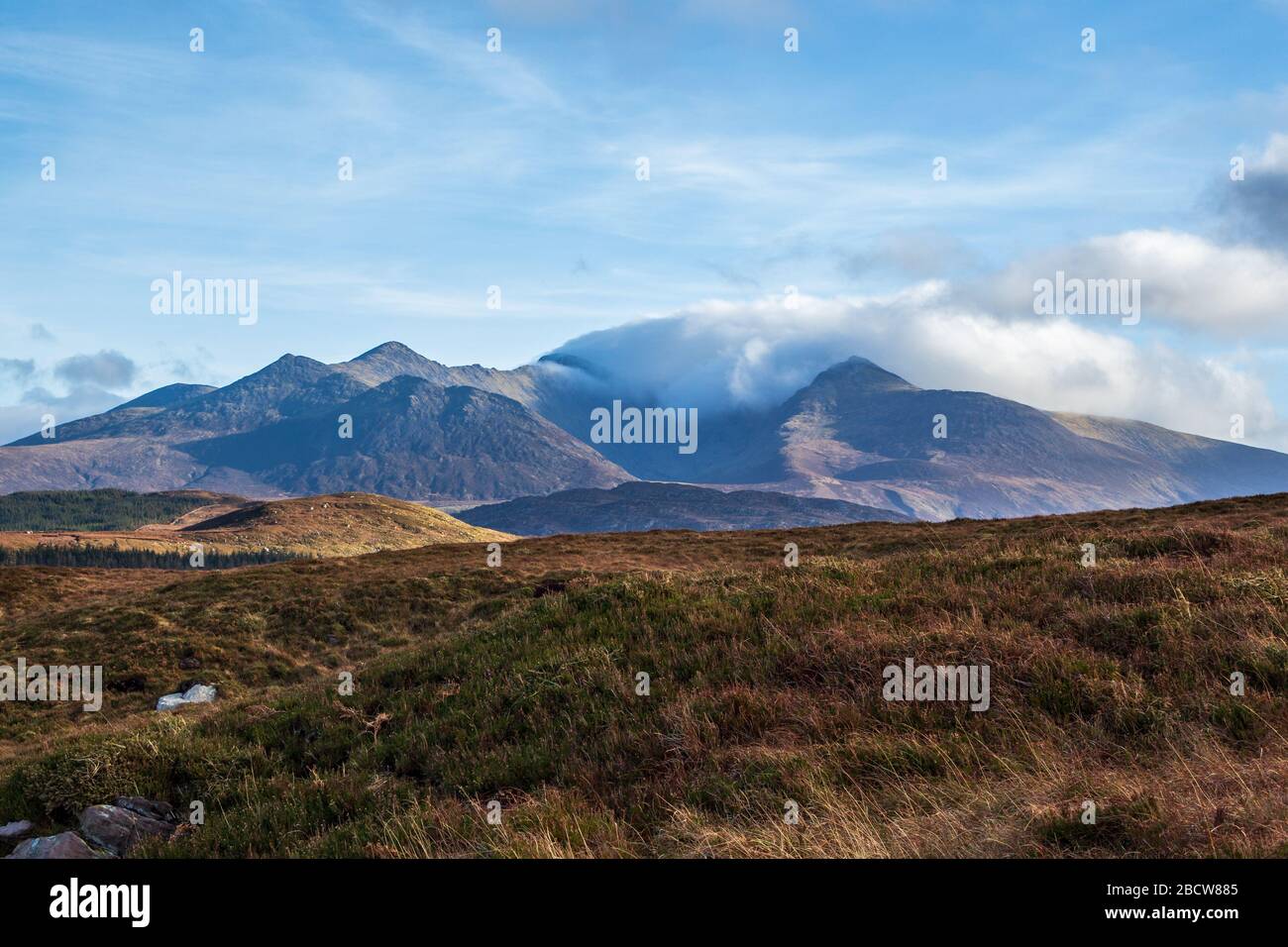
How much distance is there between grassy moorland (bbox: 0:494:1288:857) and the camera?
683 cm

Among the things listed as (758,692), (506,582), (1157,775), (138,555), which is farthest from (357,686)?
(138,555)

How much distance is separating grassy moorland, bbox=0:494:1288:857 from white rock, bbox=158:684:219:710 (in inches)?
252

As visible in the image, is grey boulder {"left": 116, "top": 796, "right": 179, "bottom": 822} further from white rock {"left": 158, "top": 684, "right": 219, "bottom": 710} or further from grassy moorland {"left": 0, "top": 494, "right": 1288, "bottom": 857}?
white rock {"left": 158, "top": 684, "right": 219, "bottom": 710}

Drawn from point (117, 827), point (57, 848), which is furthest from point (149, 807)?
point (57, 848)

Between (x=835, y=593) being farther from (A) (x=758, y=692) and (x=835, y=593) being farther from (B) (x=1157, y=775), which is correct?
(B) (x=1157, y=775)

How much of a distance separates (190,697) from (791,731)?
22275mm

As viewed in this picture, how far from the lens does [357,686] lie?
48.9 feet

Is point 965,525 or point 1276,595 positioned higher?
point 1276,595

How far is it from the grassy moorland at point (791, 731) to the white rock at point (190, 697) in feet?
21.0

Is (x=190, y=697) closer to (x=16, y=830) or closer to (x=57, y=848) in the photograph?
(x=16, y=830)

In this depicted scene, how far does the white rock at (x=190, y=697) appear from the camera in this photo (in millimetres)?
24141
